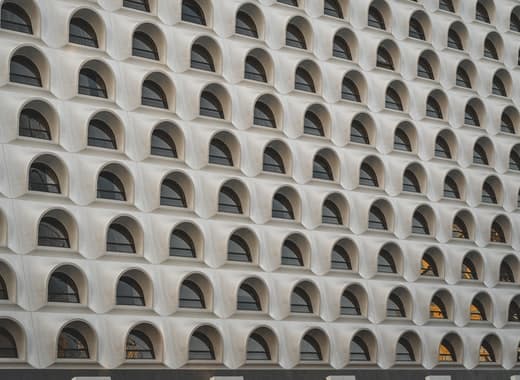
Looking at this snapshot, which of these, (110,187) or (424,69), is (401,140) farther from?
(110,187)

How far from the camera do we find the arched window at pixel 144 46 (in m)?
41.0

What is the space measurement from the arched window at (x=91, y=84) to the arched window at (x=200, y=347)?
34.8ft

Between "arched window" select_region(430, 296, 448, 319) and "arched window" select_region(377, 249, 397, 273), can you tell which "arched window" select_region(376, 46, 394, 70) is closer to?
"arched window" select_region(377, 249, 397, 273)

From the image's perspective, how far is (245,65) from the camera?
1738 inches

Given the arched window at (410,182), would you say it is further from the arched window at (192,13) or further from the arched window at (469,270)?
the arched window at (192,13)

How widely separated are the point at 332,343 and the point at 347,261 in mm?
4238

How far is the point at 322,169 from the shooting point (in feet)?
149

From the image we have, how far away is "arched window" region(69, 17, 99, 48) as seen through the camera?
39.3 meters

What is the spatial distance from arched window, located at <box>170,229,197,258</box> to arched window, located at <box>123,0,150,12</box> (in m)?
9.64

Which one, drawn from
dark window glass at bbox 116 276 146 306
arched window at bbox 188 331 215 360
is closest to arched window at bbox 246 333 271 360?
arched window at bbox 188 331 215 360

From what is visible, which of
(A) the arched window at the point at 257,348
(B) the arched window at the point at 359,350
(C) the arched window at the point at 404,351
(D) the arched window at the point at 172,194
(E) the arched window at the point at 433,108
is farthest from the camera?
(E) the arched window at the point at 433,108

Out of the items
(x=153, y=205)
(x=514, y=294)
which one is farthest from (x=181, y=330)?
(x=514, y=294)

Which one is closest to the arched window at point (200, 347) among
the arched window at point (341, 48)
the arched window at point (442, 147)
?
the arched window at point (341, 48)

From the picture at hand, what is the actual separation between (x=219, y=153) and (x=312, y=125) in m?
5.54
